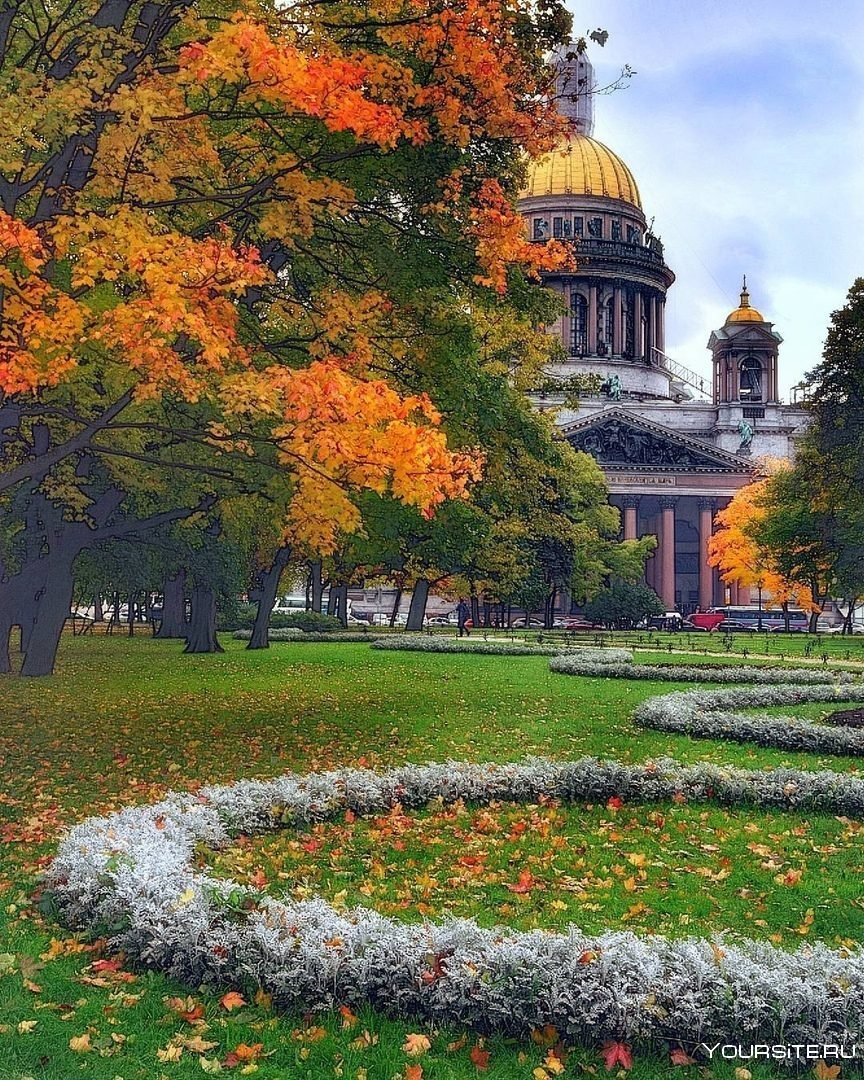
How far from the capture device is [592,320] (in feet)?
320

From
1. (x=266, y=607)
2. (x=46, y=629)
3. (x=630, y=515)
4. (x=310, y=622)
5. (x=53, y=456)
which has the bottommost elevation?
(x=310, y=622)

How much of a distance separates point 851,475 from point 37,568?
19.2 metres

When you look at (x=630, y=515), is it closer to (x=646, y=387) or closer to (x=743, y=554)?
(x=743, y=554)

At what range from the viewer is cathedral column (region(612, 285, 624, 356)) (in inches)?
3841

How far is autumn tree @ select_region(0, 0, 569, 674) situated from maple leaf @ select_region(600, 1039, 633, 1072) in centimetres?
572

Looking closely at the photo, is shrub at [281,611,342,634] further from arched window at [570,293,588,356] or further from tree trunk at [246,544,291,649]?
arched window at [570,293,588,356]

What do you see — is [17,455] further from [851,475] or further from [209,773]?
[851,475]

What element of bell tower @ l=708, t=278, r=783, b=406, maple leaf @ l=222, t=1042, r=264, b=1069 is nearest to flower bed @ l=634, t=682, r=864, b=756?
maple leaf @ l=222, t=1042, r=264, b=1069

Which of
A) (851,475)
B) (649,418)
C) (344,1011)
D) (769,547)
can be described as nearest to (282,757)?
(344,1011)

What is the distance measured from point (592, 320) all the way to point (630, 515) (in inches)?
887

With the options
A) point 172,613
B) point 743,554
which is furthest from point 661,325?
point 172,613

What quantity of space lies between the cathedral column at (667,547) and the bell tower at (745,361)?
11768 millimetres

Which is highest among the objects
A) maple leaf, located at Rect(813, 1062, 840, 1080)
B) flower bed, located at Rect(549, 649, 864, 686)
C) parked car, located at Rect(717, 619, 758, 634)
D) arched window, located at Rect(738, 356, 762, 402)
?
arched window, located at Rect(738, 356, 762, 402)

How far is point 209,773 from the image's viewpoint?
12.3 metres
